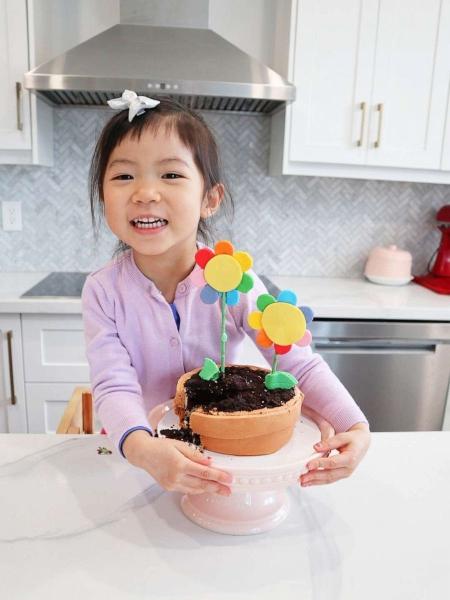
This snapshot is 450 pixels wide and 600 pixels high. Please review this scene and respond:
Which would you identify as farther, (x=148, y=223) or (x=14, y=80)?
(x=14, y=80)

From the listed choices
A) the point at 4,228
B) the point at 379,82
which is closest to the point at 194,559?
the point at 379,82

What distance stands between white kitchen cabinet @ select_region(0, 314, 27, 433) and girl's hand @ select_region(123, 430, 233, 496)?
4.48 ft

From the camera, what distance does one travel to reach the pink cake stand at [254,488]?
569 mm

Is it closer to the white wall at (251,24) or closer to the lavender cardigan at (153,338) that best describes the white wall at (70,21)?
the white wall at (251,24)

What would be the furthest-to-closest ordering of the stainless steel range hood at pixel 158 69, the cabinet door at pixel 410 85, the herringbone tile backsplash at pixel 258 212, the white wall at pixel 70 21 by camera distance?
1. the herringbone tile backsplash at pixel 258 212
2. the white wall at pixel 70 21
3. the cabinet door at pixel 410 85
4. the stainless steel range hood at pixel 158 69

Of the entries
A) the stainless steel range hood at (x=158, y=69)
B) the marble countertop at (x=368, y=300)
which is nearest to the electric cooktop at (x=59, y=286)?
the stainless steel range hood at (x=158, y=69)

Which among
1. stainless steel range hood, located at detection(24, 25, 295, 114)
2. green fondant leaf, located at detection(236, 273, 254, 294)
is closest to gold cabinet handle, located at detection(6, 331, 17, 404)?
stainless steel range hood, located at detection(24, 25, 295, 114)

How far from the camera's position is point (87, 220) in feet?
7.53

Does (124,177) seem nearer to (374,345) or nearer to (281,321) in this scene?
(281,321)

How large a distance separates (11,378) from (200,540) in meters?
1.48

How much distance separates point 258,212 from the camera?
7.78ft

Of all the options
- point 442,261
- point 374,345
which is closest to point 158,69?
point 374,345

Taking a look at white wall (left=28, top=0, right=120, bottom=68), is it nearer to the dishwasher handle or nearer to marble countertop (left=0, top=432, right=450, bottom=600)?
the dishwasher handle

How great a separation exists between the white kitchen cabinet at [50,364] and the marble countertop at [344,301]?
6 cm
